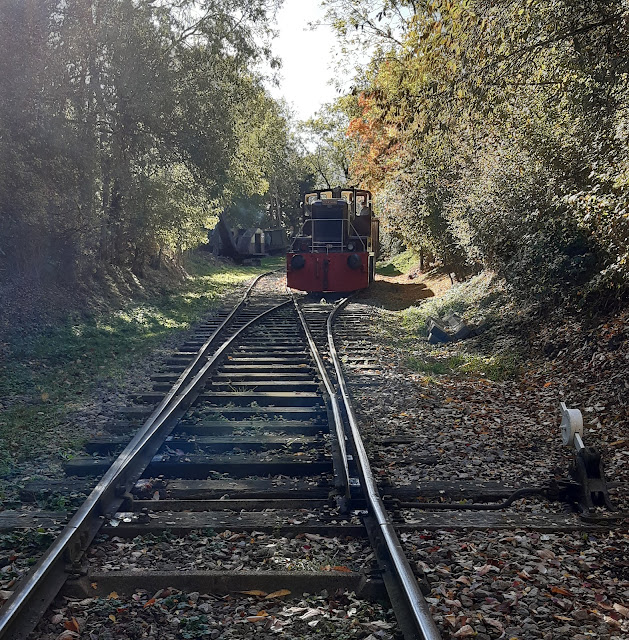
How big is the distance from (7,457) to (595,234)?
24.2 feet

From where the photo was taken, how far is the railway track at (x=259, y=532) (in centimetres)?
325

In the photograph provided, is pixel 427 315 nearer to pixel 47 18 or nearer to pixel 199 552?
pixel 47 18

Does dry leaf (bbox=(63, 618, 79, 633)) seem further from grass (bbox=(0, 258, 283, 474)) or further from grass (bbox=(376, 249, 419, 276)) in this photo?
grass (bbox=(376, 249, 419, 276))

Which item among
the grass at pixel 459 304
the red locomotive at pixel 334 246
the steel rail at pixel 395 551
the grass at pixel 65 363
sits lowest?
the grass at pixel 65 363

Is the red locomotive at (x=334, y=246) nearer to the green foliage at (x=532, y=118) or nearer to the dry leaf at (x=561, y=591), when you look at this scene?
the green foliage at (x=532, y=118)

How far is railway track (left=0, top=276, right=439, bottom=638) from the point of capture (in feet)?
11.0

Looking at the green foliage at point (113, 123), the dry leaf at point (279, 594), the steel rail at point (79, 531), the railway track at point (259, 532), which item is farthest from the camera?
the green foliage at point (113, 123)

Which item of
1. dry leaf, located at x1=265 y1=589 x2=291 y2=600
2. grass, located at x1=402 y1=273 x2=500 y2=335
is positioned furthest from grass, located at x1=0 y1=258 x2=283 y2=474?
grass, located at x1=402 y1=273 x2=500 y2=335

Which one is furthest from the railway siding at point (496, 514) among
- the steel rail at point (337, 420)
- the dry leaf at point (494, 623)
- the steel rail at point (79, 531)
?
the steel rail at point (79, 531)

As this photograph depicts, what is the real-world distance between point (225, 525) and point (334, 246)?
16067mm

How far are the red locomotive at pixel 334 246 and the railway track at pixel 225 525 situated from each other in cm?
1161

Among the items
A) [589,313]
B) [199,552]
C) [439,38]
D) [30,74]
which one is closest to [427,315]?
[589,313]

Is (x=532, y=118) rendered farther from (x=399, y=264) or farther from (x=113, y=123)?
(x=399, y=264)

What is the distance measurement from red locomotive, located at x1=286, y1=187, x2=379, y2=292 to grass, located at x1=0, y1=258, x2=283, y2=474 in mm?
3168
